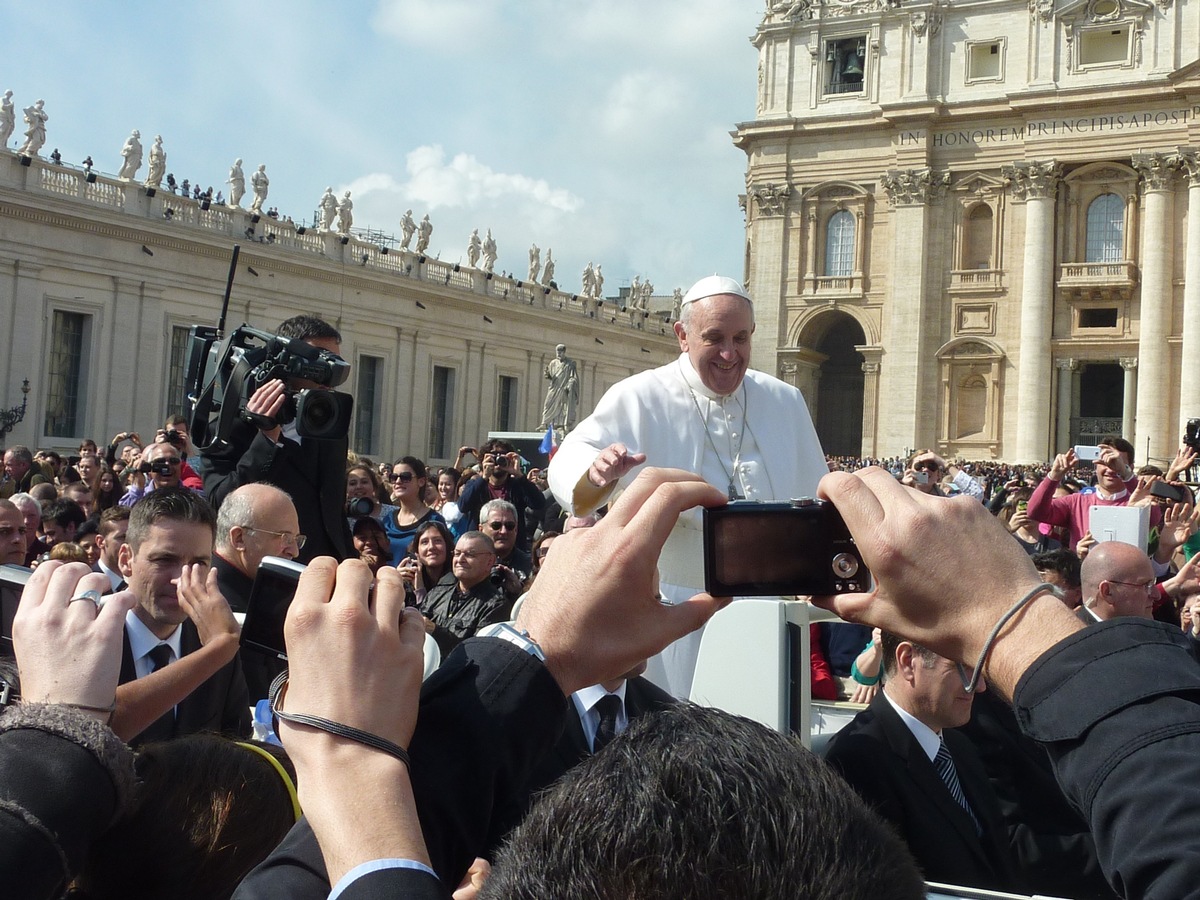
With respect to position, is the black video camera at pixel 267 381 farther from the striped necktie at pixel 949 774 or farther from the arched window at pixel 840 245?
the arched window at pixel 840 245

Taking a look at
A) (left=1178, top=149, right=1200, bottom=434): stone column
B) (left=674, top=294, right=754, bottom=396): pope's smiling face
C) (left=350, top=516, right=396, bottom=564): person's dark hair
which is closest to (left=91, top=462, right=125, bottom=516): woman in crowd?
(left=350, top=516, right=396, bottom=564): person's dark hair

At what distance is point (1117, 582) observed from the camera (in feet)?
17.6

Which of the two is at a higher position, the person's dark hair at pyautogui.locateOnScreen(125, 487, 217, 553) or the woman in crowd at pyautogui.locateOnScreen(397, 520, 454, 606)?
the person's dark hair at pyautogui.locateOnScreen(125, 487, 217, 553)

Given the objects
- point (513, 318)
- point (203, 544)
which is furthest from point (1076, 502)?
point (513, 318)

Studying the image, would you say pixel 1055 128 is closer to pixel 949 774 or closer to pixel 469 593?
pixel 469 593

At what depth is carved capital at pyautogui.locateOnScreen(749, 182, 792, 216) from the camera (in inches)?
1715

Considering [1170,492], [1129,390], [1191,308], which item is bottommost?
[1170,492]

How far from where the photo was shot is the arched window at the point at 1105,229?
40.4 meters

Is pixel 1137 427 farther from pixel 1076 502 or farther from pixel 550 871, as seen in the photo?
pixel 550 871

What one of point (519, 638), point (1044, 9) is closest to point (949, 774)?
point (519, 638)

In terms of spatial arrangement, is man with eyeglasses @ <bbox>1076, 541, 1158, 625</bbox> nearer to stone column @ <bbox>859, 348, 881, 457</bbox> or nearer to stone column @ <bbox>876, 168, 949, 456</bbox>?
stone column @ <bbox>876, 168, 949, 456</bbox>

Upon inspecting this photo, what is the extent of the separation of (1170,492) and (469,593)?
184 inches

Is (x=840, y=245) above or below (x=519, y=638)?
above

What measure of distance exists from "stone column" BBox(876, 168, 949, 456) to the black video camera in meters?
38.4
